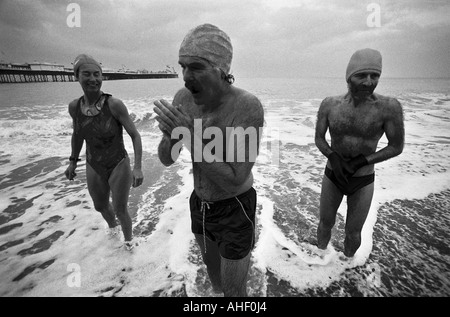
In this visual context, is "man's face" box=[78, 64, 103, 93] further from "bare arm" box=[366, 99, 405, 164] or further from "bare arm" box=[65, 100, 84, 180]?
"bare arm" box=[366, 99, 405, 164]

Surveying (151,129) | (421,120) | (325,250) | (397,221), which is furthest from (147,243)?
(421,120)

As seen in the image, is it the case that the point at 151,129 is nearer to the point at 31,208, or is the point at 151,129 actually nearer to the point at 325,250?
the point at 31,208

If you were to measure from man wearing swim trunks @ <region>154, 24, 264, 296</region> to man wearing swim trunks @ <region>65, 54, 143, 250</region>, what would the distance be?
1.27 metres

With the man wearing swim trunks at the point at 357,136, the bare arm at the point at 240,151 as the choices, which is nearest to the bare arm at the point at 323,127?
the man wearing swim trunks at the point at 357,136

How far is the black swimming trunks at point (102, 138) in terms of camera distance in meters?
2.79

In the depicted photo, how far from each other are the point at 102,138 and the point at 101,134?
0.05 metres

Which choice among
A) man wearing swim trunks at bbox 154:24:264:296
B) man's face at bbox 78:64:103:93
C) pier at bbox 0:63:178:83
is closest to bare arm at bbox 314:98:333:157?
man wearing swim trunks at bbox 154:24:264:296

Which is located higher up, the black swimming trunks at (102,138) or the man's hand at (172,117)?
the man's hand at (172,117)

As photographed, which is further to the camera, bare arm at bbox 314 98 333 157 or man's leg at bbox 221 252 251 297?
bare arm at bbox 314 98 333 157

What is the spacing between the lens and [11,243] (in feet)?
11.5

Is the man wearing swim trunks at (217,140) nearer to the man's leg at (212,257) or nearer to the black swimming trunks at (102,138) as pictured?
the man's leg at (212,257)

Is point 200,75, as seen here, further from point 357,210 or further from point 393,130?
point 357,210

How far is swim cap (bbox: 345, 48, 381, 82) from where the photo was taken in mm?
2168
